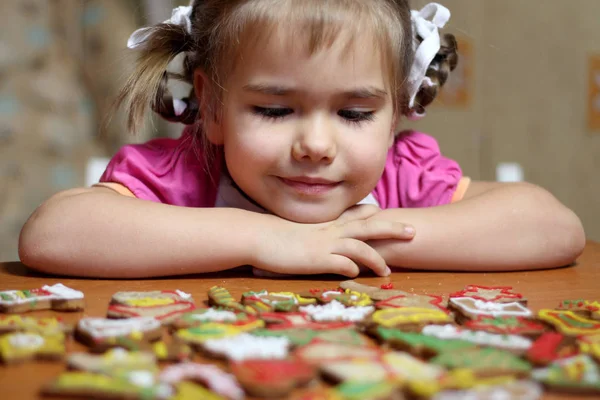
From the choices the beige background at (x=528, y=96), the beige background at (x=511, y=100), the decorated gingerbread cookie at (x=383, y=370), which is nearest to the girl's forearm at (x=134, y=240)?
the decorated gingerbread cookie at (x=383, y=370)

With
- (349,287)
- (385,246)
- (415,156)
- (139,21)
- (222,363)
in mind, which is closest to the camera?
(222,363)

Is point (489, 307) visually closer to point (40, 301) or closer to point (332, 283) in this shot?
point (332, 283)

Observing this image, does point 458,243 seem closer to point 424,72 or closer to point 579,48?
point 424,72

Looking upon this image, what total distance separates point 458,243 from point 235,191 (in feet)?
1.35

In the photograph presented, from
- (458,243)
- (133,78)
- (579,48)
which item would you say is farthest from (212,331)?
(579,48)

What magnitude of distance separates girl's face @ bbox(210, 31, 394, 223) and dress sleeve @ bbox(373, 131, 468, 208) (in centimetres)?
20

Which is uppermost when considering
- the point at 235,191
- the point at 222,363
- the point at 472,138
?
the point at 472,138

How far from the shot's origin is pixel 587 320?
0.70m

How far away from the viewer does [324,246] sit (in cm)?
96

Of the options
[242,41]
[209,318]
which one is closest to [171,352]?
[209,318]

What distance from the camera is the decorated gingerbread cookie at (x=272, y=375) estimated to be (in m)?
0.48

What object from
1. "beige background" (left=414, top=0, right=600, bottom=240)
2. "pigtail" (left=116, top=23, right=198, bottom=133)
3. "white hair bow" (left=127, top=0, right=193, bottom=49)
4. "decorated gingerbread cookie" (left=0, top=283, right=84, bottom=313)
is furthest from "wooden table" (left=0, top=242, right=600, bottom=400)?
"beige background" (left=414, top=0, right=600, bottom=240)

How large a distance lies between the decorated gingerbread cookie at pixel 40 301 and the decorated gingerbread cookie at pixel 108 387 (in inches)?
9.9

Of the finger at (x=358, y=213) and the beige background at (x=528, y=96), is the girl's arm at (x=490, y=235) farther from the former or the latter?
the beige background at (x=528, y=96)
